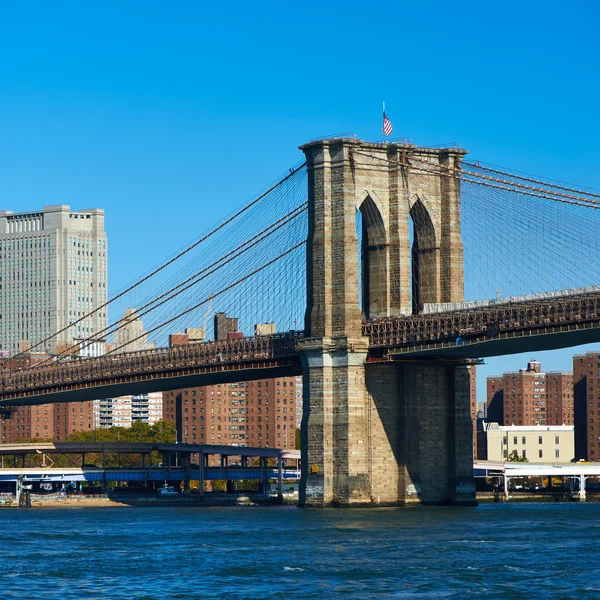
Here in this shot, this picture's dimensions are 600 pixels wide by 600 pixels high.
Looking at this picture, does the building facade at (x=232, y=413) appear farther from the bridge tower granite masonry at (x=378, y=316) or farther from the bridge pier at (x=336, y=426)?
the bridge pier at (x=336, y=426)

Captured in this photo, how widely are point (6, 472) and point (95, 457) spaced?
2107 inches

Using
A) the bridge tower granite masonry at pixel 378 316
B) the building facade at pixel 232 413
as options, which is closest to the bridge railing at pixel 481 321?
the bridge tower granite masonry at pixel 378 316

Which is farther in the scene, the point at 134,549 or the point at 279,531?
the point at 279,531

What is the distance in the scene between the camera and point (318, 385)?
9106 cm

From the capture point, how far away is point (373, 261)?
9562 centimetres

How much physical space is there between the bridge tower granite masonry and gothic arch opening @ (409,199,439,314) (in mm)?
59

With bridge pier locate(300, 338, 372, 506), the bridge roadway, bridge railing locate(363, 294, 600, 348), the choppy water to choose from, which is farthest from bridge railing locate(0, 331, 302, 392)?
the choppy water

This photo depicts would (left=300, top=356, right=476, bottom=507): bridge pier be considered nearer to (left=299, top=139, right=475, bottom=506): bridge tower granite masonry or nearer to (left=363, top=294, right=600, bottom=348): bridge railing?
(left=299, top=139, right=475, bottom=506): bridge tower granite masonry

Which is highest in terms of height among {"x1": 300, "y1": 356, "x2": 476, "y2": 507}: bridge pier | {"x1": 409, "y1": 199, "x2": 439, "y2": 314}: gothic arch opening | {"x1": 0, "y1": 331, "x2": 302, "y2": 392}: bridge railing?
{"x1": 409, "y1": 199, "x2": 439, "y2": 314}: gothic arch opening

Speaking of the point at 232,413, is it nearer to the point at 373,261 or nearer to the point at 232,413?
the point at 232,413

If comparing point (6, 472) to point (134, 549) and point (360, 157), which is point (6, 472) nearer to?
point (360, 157)

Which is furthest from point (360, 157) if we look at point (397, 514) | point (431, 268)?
point (397, 514)

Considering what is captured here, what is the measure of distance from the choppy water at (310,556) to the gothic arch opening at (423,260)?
15.4 metres

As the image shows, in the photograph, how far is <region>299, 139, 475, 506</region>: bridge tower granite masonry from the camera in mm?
90688
